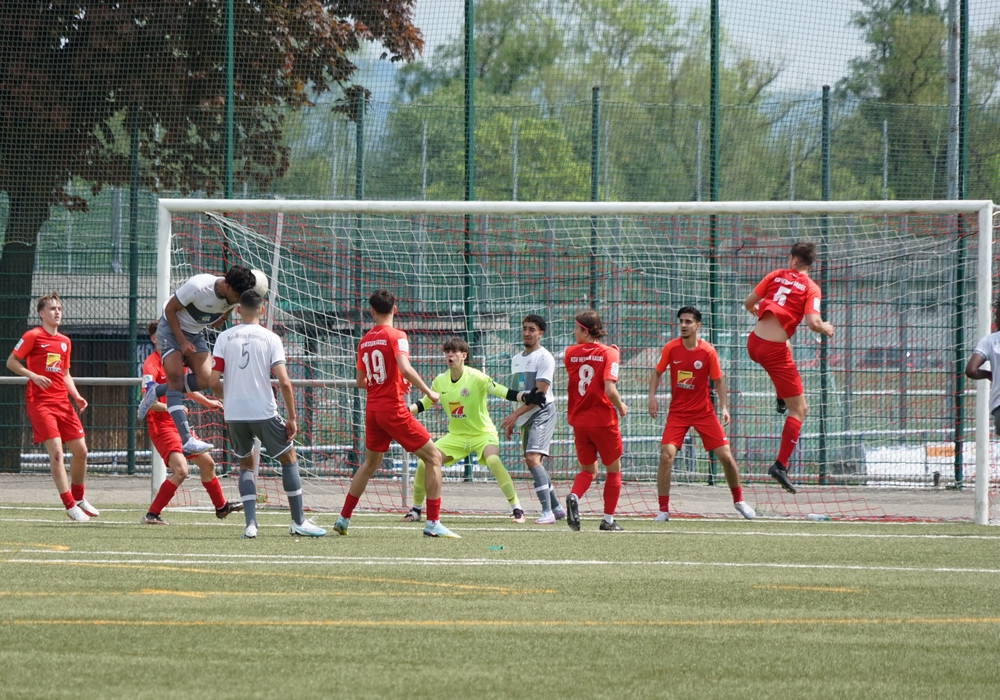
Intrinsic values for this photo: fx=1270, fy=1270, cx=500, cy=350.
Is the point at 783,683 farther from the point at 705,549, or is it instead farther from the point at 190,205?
the point at 190,205

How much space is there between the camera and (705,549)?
9672 millimetres

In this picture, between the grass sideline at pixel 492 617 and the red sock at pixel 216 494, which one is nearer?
the grass sideline at pixel 492 617

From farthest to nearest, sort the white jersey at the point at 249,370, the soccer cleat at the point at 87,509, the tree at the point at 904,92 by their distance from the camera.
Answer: the tree at the point at 904,92, the soccer cleat at the point at 87,509, the white jersey at the point at 249,370

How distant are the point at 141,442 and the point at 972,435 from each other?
433 inches

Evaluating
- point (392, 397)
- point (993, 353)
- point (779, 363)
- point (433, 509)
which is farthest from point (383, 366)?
point (993, 353)

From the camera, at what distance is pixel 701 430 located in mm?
12453

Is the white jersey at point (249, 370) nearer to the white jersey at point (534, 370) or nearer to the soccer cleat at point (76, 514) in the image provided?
the soccer cleat at point (76, 514)

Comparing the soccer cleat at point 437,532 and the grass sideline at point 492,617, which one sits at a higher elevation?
the grass sideline at point 492,617

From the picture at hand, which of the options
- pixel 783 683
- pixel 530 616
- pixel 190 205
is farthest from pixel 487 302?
pixel 783 683

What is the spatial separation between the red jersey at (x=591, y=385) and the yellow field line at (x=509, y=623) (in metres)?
5.36

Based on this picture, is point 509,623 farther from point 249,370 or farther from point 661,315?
point 661,315

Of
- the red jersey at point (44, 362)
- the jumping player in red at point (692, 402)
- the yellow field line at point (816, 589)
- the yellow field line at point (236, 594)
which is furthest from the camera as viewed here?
the jumping player in red at point (692, 402)

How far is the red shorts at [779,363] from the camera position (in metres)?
11.8

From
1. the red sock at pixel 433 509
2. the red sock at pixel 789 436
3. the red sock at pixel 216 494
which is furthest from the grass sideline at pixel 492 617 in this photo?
the red sock at pixel 789 436
